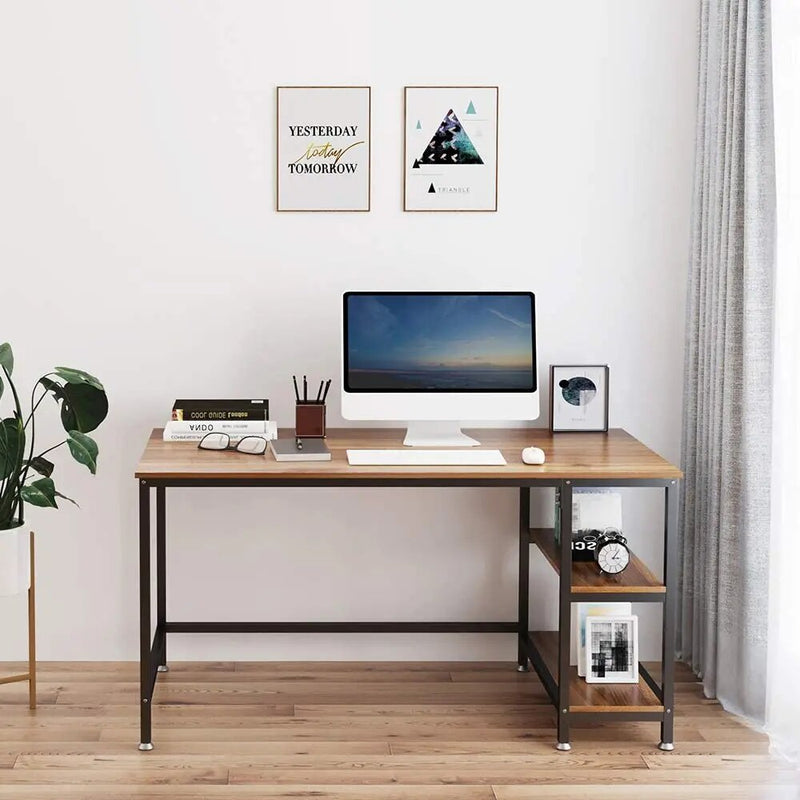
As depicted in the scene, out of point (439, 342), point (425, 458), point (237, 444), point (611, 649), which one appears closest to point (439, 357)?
point (439, 342)

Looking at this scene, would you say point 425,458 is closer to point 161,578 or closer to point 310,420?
point 310,420

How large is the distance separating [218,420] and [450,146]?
3.68 ft

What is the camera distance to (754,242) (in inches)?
115

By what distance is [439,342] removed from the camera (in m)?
3.09

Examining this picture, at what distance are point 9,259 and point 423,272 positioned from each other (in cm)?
130

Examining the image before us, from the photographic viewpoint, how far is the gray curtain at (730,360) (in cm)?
292

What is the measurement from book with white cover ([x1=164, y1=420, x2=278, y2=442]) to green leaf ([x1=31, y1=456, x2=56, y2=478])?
1.26 ft

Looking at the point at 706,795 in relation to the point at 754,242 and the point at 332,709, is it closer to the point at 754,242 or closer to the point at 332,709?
the point at 332,709

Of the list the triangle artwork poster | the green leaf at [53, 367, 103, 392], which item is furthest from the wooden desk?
the triangle artwork poster

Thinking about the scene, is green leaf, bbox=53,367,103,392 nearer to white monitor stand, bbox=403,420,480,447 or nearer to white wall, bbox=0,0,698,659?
white wall, bbox=0,0,698,659

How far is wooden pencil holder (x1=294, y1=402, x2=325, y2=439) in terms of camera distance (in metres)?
3.09

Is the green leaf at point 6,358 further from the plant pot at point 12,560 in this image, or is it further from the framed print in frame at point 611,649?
the framed print in frame at point 611,649

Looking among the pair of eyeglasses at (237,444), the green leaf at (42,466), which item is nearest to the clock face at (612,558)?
the pair of eyeglasses at (237,444)

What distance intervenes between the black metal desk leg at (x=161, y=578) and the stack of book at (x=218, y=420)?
1.00 ft
